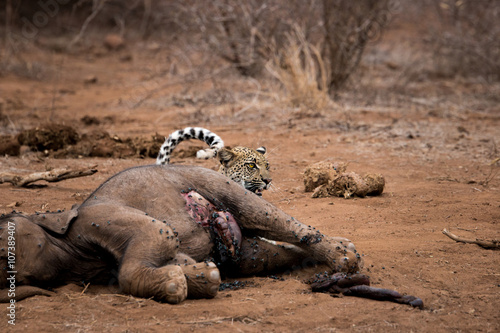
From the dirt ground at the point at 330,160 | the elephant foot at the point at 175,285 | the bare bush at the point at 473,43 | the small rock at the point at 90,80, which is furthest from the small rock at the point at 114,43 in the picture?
the elephant foot at the point at 175,285

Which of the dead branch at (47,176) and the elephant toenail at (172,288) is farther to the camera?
the dead branch at (47,176)

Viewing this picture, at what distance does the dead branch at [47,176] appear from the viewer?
5.91m

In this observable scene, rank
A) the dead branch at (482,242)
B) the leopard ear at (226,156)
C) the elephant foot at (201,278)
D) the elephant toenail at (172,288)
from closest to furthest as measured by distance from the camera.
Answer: the elephant toenail at (172,288)
the elephant foot at (201,278)
the dead branch at (482,242)
the leopard ear at (226,156)

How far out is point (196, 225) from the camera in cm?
374

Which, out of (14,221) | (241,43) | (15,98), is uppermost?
(241,43)

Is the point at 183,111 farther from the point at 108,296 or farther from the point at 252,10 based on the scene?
the point at 108,296

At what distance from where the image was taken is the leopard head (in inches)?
185

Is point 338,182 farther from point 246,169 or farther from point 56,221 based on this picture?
point 56,221

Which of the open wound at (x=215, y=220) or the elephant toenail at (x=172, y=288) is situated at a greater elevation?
the open wound at (x=215, y=220)

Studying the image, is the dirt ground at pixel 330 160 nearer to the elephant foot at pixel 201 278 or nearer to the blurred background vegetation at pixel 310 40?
the elephant foot at pixel 201 278

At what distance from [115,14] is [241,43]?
10656 millimetres

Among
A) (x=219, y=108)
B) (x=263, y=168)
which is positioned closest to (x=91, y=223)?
(x=263, y=168)

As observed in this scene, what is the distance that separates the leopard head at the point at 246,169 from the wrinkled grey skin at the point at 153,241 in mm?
685

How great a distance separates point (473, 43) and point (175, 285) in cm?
1275
